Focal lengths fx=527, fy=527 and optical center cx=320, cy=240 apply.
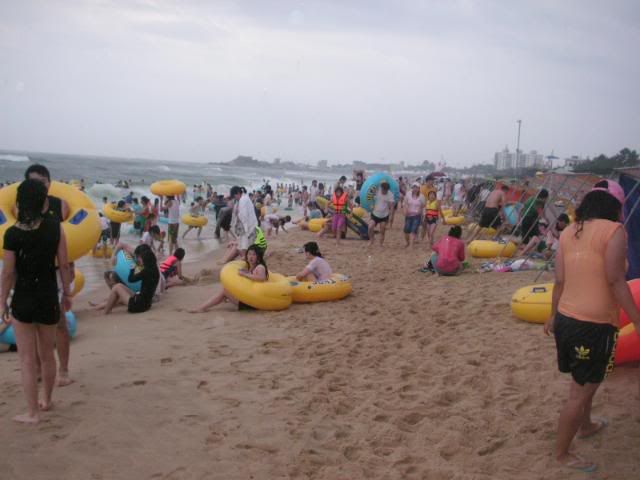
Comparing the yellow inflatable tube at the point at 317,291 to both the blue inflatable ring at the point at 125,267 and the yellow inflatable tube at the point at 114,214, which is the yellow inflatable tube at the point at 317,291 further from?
the yellow inflatable tube at the point at 114,214

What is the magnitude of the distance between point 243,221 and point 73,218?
12.9 feet

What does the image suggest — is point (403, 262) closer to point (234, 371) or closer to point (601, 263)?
point (234, 371)

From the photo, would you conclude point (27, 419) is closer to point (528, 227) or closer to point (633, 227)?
point (633, 227)

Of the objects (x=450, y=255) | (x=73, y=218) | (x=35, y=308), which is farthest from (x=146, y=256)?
(x=450, y=255)

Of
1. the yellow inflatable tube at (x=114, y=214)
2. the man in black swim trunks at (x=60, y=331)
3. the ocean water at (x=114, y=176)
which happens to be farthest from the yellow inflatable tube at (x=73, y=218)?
the ocean water at (x=114, y=176)

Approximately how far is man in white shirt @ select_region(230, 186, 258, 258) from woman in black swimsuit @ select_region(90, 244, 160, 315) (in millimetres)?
1928

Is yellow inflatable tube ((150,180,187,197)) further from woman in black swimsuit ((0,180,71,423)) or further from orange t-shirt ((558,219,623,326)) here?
orange t-shirt ((558,219,623,326))

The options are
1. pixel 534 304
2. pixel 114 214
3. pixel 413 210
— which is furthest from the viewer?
pixel 114 214

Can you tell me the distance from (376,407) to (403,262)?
6.00m

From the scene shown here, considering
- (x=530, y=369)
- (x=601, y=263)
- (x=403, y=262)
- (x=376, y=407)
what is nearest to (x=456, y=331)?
(x=530, y=369)

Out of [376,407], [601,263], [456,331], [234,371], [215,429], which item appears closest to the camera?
[601,263]

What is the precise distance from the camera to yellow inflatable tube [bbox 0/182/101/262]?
4.09m

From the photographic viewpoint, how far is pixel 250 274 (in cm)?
608

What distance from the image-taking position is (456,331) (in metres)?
4.99
